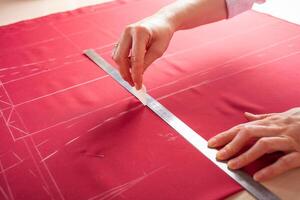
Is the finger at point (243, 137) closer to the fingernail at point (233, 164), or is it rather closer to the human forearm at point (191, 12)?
the fingernail at point (233, 164)

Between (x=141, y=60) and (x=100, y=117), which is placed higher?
(x=141, y=60)

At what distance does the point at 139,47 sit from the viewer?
0.66 meters

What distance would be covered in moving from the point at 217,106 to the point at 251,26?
431mm

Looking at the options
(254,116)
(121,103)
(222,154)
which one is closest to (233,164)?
(222,154)

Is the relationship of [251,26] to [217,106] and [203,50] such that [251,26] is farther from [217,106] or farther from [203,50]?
[217,106]

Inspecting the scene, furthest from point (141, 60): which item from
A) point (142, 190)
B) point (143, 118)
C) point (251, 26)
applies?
point (251, 26)

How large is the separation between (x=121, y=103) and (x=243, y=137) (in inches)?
10.7

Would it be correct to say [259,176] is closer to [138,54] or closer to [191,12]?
[138,54]

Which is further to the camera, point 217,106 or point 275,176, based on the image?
point 217,106

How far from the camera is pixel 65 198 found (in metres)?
0.49

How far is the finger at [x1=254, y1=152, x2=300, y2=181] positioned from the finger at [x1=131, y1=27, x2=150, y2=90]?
28 centimetres

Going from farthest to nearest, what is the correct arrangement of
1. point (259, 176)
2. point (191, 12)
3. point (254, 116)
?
point (191, 12), point (254, 116), point (259, 176)

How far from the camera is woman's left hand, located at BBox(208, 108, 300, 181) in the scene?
20.0 inches

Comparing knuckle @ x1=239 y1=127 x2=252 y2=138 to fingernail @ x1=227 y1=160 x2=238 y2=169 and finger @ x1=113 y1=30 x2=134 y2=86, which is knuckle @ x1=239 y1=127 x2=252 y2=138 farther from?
finger @ x1=113 y1=30 x2=134 y2=86
